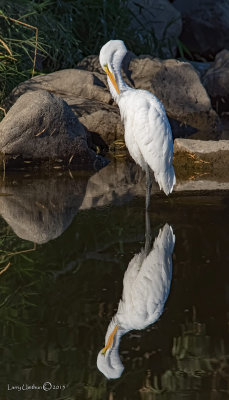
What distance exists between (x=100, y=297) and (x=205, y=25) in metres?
12.2

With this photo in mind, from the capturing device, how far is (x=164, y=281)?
4375 millimetres

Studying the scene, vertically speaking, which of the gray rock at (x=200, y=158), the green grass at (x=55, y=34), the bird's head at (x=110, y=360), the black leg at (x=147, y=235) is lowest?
the bird's head at (x=110, y=360)

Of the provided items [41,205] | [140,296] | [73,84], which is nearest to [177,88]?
[73,84]

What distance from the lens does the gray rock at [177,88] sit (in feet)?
32.1

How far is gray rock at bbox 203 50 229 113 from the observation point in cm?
1152

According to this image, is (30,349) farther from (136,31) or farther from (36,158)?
(136,31)

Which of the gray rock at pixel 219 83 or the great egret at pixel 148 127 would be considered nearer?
the great egret at pixel 148 127

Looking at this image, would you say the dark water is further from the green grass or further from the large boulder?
the green grass

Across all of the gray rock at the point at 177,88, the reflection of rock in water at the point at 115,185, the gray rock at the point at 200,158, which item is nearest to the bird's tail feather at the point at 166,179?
the reflection of rock in water at the point at 115,185

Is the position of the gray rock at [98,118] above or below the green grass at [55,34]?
below

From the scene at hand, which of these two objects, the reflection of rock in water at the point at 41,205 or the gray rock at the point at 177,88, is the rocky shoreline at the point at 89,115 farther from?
the reflection of rock in water at the point at 41,205

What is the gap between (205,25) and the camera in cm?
1541

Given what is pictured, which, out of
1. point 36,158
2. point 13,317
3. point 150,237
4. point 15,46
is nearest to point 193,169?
point 36,158

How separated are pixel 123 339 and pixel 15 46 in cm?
619
